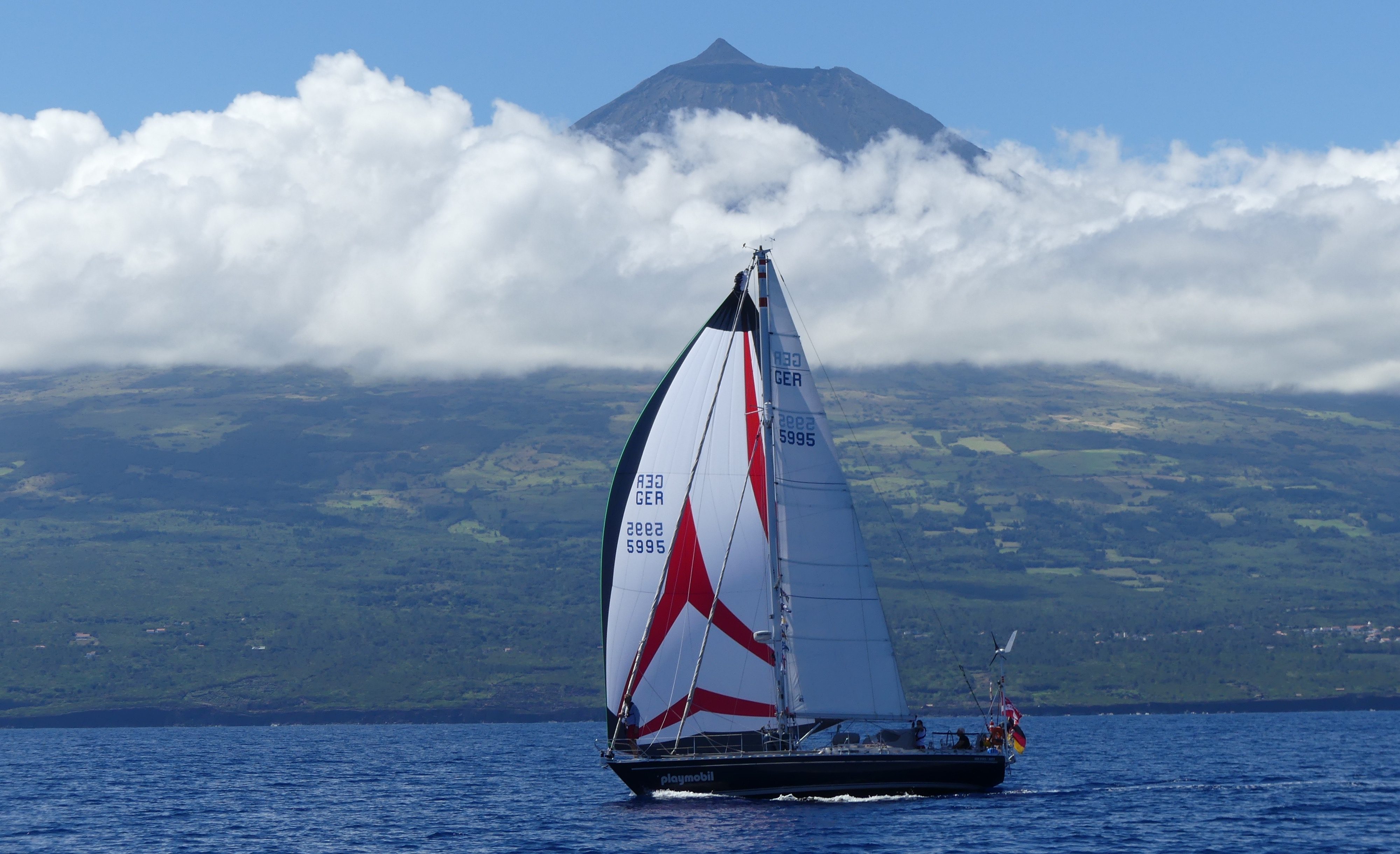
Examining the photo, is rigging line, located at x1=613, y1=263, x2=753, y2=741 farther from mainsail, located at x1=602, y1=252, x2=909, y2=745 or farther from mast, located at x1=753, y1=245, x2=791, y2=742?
mast, located at x1=753, y1=245, x2=791, y2=742

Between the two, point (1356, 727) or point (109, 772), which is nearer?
point (109, 772)

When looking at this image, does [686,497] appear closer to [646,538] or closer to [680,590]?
[646,538]

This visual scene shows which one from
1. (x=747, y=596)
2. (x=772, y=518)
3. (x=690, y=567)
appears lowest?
(x=747, y=596)

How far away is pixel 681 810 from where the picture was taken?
62.1 meters

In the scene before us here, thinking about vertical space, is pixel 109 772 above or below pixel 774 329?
below

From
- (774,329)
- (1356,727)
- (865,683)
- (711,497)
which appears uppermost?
(774,329)

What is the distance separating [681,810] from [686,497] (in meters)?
12.8

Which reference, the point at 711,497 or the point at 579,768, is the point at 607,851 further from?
the point at 579,768

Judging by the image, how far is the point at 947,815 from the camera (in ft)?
214

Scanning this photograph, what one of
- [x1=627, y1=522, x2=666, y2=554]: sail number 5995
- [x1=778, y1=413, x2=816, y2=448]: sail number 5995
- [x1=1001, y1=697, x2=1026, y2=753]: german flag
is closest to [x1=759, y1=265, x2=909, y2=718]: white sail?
[x1=778, y1=413, x2=816, y2=448]: sail number 5995

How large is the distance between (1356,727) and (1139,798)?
13019 centimetres

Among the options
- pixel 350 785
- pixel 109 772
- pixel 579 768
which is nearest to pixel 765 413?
pixel 350 785

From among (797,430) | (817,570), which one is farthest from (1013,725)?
(797,430)

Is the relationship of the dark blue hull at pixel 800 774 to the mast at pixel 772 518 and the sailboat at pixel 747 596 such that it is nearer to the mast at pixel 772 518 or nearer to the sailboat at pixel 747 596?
the sailboat at pixel 747 596
